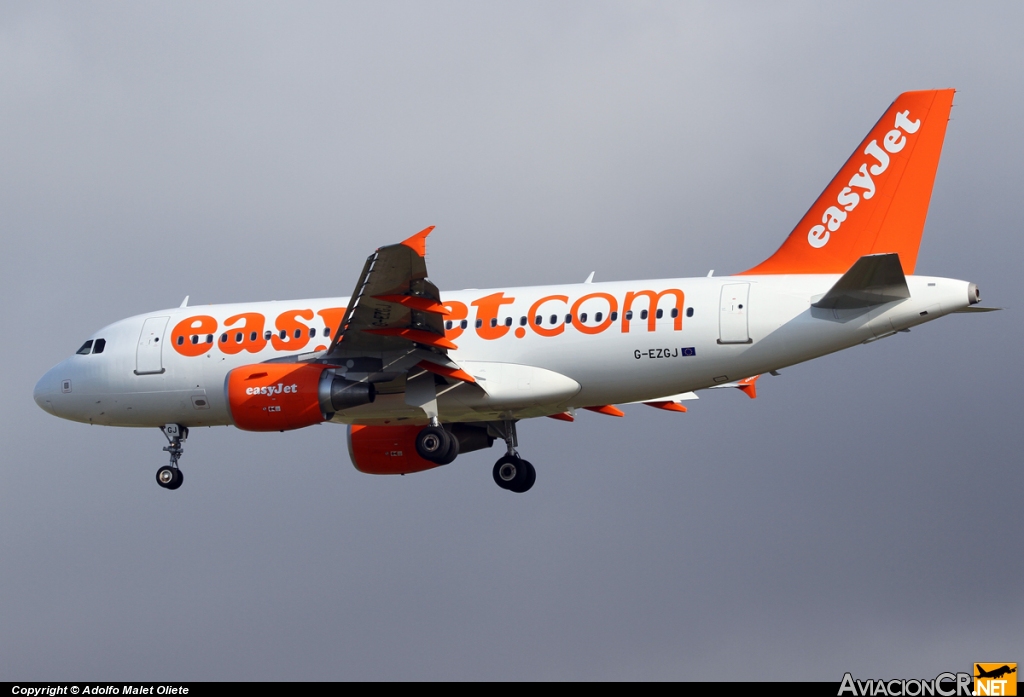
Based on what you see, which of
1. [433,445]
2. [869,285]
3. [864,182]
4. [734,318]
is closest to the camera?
[869,285]

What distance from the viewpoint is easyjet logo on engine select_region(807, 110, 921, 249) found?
114ft

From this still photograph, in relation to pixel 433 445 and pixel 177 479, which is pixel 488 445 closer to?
pixel 433 445

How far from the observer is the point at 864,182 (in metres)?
→ 34.8

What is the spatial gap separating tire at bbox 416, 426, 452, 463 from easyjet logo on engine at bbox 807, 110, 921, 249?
975 centimetres

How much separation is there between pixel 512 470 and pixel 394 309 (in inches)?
281

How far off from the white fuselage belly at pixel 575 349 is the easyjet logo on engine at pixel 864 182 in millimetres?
1174

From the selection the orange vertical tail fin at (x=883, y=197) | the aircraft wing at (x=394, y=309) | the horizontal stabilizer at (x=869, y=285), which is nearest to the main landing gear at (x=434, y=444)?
the aircraft wing at (x=394, y=309)

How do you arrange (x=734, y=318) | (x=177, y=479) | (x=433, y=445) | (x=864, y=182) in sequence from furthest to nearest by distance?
(x=177, y=479)
(x=433, y=445)
(x=864, y=182)
(x=734, y=318)

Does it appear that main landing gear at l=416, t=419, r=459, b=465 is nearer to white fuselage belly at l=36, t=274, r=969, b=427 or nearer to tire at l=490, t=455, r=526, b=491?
white fuselage belly at l=36, t=274, r=969, b=427

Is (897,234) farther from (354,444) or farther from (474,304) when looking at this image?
(354,444)

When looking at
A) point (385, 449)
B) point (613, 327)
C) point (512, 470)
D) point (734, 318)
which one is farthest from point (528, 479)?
point (734, 318)

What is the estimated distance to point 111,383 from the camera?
38.5 metres

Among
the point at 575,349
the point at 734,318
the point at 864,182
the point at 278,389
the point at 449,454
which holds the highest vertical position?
the point at 864,182

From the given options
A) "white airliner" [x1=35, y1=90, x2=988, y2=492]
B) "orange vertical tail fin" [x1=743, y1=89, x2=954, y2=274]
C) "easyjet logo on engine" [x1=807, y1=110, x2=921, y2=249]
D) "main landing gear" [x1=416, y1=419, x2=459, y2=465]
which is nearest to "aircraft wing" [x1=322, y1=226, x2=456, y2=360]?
"white airliner" [x1=35, y1=90, x2=988, y2=492]
